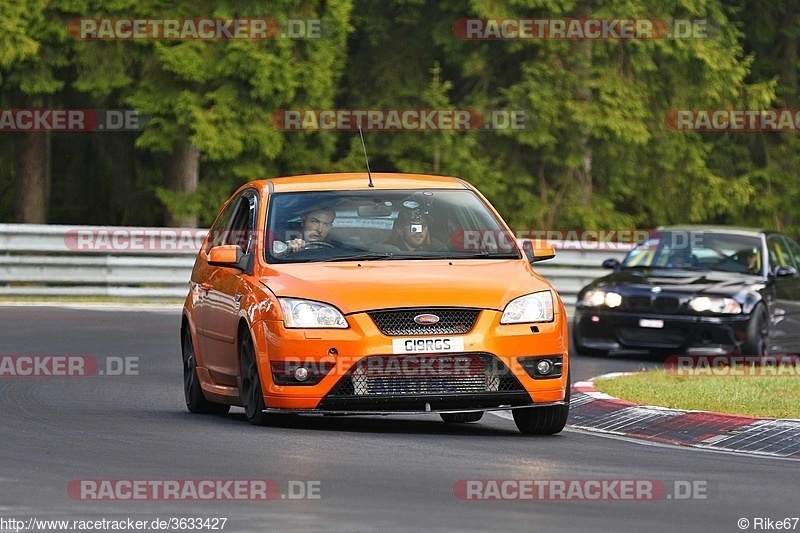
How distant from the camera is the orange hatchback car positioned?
11453mm

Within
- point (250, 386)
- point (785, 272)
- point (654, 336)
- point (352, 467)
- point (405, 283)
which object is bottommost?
point (654, 336)

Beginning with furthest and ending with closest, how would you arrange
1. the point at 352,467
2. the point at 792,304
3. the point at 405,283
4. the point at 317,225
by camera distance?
the point at 792,304 < the point at 317,225 < the point at 405,283 < the point at 352,467

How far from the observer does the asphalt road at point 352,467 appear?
8383 mm

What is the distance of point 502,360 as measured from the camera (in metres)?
11.6

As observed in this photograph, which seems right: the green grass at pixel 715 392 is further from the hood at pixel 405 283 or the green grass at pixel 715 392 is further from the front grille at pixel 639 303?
the front grille at pixel 639 303

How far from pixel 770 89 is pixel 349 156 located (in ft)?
33.1

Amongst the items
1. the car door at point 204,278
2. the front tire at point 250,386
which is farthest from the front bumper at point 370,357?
the car door at point 204,278

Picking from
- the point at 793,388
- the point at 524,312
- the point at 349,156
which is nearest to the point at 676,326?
the point at 793,388

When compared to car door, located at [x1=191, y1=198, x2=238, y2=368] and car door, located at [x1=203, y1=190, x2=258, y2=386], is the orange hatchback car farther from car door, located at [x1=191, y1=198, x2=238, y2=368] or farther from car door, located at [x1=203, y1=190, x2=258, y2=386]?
car door, located at [x1=191, y1=198, x2=238, y2=368]

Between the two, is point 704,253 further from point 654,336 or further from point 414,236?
point 414,236

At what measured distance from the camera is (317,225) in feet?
41.2

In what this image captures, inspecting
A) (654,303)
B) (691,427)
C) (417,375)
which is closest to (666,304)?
(654,303)

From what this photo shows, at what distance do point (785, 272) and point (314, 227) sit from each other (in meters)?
9.47

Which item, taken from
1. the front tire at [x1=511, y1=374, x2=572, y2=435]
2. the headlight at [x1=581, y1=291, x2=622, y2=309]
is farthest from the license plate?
the headlight at [x1=581, y1=291, x2=622, y2=309]
